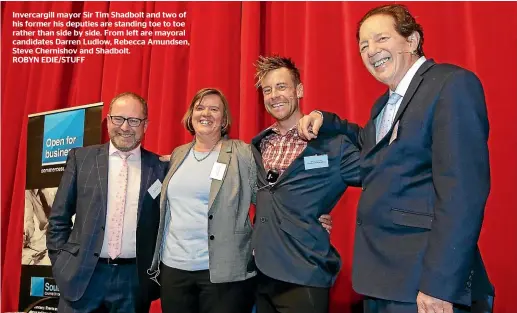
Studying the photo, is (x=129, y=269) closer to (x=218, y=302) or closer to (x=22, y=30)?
(x=218, y=302)

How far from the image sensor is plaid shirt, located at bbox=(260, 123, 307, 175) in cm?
186

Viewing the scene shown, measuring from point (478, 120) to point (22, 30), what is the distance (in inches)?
159

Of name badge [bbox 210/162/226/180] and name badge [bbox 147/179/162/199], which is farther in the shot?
→ name badge [bbox 147/179/162/199]

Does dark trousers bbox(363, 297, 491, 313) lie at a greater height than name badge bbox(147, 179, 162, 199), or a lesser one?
lesser

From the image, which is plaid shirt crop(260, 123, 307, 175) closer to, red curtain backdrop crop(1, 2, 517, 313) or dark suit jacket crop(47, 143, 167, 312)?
dark suit jacket crop(47, 143, 167, 312)

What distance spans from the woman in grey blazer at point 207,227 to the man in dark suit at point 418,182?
754 millimetres

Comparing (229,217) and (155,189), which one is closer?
(229,217)

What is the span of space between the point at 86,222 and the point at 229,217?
0.70 metres

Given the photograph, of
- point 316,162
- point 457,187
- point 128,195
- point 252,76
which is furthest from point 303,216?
point 252,76

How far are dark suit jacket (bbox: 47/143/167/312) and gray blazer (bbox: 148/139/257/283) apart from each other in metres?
0.12

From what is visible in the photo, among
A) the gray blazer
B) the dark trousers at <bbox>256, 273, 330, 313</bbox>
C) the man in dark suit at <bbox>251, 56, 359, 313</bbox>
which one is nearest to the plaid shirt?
the man in dark suit at <bbox>251, 56, 359, 313</bbox>

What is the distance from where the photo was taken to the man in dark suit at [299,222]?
5.50 feet

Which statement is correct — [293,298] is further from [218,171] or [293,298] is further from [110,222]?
[110,222]

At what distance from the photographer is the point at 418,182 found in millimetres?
1171
